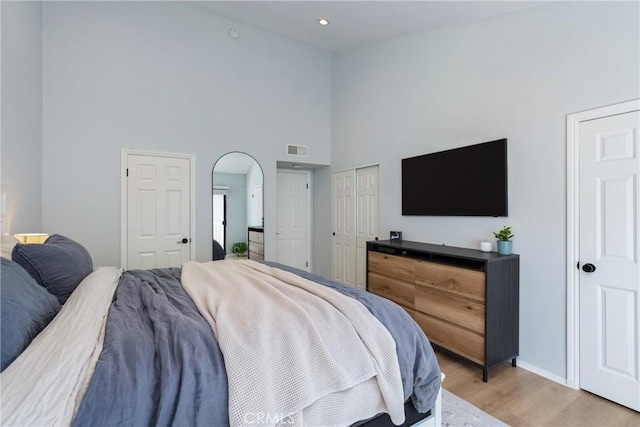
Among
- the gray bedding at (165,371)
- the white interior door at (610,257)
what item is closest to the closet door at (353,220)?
the white interior door at (610,257)

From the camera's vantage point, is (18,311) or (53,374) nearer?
(53,374)

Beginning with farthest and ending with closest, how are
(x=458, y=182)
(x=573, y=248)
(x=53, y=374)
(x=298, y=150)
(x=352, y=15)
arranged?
(x=298, y=150)
(x=352, y=15)
(x=458, y=182)
(x=573, y=248)
(x=53, y=374)

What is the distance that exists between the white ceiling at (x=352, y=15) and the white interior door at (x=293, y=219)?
6.63ft

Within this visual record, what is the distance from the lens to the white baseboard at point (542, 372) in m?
2.32

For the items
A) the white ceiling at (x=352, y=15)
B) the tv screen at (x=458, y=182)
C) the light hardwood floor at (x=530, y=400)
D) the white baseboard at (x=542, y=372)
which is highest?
the white ceiling at (x=352, y=15)

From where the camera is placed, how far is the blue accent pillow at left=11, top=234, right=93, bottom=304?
150 centimetres

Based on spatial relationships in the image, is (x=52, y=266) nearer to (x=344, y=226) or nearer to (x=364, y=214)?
(x=364, y=214)

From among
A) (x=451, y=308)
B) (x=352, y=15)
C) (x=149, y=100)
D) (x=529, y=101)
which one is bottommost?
(x=451, y=308)

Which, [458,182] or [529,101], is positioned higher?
[529,101]

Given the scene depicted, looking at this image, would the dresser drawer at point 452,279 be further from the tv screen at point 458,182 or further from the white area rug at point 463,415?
the white area rug at point 463,415

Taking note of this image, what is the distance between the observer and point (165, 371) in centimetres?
99

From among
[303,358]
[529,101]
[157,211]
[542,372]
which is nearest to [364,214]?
[529,101]

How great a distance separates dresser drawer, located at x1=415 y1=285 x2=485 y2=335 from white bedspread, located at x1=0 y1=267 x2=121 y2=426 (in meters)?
2.37

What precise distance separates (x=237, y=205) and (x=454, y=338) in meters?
3.03
